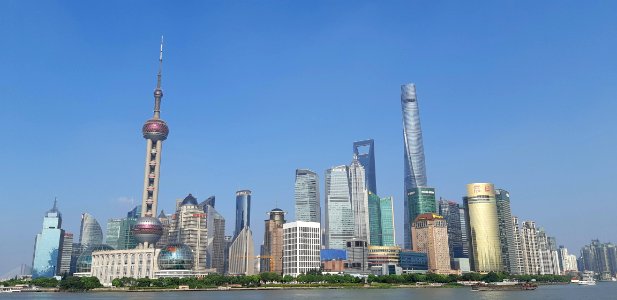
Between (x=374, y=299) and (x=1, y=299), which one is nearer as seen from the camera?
(x=374, y=299)

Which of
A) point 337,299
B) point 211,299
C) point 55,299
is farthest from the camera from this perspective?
point 55,299

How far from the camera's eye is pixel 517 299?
148375mm

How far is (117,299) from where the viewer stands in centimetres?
15475

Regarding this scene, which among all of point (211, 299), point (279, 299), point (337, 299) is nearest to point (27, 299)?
point (211, 299)

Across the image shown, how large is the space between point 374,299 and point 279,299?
86.4 feet

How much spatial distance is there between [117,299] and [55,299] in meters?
25.4

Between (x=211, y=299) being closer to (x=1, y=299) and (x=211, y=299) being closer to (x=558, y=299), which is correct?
(x=1, y=299)

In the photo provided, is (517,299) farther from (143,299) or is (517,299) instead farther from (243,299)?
(143,299)

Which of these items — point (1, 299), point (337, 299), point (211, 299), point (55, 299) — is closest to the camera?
point (337, 299)

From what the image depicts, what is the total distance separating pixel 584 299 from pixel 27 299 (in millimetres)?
168285

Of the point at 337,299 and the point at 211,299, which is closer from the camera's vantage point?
the point at 337,299

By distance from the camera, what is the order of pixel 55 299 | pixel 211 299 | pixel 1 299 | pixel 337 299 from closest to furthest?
pixel 337 299 → pixel 211 299 → pixel 55 299 → pixel 1 299

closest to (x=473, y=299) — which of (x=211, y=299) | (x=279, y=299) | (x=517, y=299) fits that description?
(x=517, y=299)

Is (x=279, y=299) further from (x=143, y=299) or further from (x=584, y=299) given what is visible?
(x=584, y=299)
